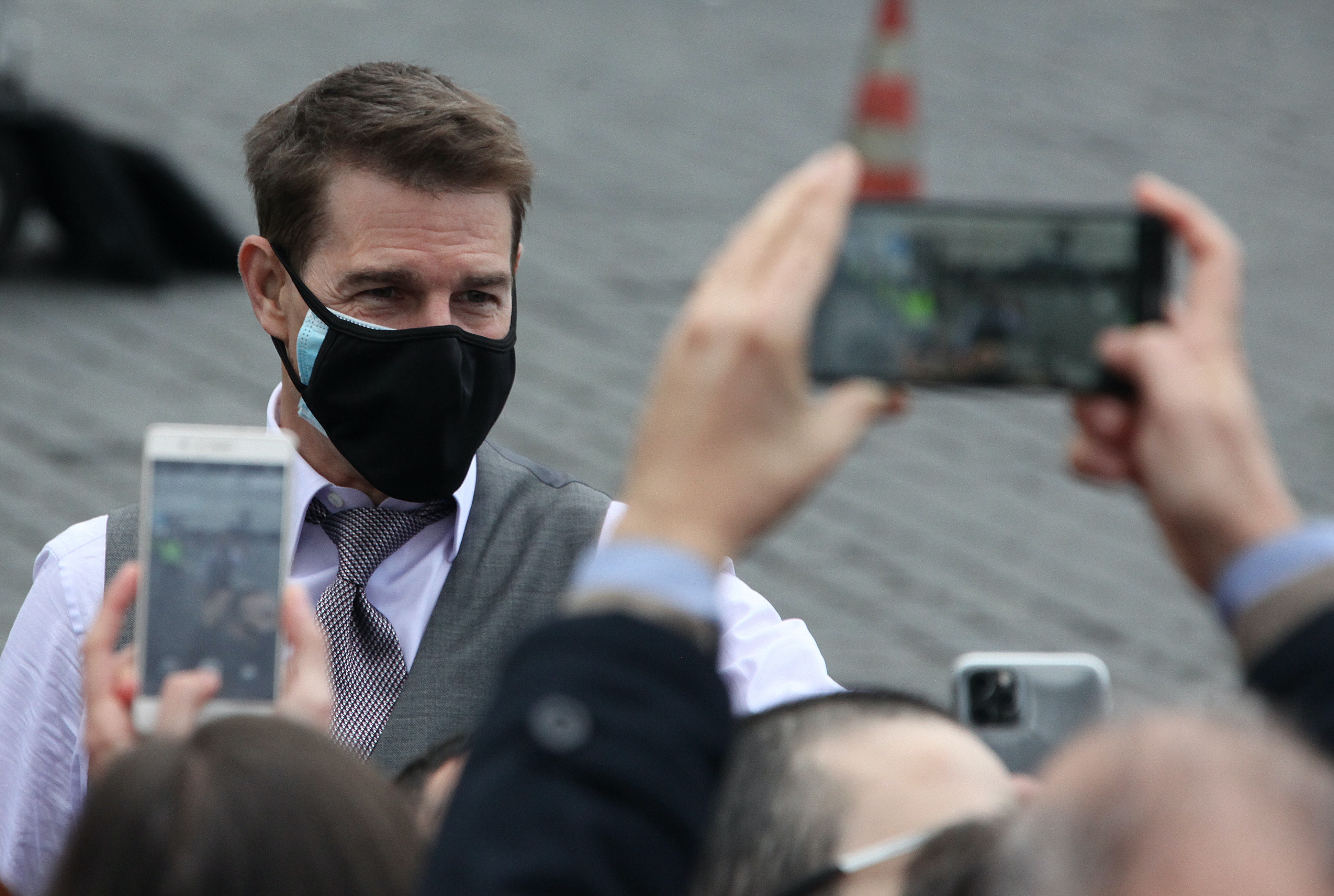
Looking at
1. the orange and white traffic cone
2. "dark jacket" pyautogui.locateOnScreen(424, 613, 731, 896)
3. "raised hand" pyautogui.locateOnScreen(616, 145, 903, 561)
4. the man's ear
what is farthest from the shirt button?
the orange and white traffic cone

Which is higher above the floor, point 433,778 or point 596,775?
point 596,775

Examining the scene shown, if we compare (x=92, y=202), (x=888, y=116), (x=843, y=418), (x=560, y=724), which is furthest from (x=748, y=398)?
(x=92, y=202)

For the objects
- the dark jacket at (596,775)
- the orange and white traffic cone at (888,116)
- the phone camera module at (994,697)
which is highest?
the dark jacket at (596,775)

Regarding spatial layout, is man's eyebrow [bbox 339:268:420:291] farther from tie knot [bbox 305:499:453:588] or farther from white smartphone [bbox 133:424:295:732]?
white smartphone [bbox 133:424:295:732]

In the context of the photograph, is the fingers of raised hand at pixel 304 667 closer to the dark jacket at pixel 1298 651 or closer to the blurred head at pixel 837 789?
the blurred head at pixel 837 789

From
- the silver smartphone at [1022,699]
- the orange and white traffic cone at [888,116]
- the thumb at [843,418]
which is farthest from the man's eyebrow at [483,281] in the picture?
the orange and white traffic cone at [888,116]

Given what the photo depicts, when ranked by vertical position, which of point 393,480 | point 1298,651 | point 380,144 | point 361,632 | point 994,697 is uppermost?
point 1298,651

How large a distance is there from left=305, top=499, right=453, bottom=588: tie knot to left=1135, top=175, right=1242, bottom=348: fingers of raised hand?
129cm

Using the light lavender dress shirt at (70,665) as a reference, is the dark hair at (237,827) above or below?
above

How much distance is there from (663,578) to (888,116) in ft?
17.5

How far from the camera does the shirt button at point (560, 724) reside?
1051 mm

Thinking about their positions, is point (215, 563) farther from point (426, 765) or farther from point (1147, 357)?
point (1147, 357)

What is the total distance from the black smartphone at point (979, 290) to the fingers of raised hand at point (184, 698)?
628 millimetres

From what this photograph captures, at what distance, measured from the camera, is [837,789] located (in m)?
1.46
